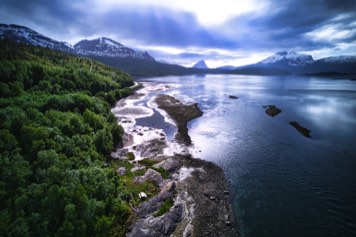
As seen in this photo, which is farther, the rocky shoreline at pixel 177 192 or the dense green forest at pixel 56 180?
the rocky shoreline at pixel 177 192

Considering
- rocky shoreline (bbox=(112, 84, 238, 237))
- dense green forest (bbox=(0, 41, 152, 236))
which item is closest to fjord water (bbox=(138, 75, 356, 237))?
rocky shoreline (bbox=(112, 84, 238, 237))

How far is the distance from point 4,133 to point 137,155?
21.6 metres

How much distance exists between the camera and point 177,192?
90.6 feet

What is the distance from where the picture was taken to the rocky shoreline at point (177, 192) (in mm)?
21781

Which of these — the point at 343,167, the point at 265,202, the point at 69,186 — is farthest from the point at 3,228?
the point at 343,167

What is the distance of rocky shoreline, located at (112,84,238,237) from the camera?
2178 centimetres

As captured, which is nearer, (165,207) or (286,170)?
(165,207)

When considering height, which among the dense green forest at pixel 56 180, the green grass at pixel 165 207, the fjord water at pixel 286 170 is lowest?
the fjord water at pixel 286 170

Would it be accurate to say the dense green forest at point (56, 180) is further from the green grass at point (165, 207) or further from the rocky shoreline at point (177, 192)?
the green grass at point (165, 207)

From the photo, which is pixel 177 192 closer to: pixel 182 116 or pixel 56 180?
pixel 56 180

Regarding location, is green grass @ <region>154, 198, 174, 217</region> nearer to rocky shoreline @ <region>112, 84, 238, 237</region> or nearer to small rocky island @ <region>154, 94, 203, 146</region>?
rocky shoreline @ <region>112, 84, 238, 237</region>

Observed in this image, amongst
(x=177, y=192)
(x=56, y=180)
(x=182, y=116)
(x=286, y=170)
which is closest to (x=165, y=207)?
(x=177, y=192)

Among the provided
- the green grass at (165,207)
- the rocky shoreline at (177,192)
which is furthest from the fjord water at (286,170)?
the green grass at (165,207)

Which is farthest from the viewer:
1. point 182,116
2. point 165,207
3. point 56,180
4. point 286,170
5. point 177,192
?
point 182,116
